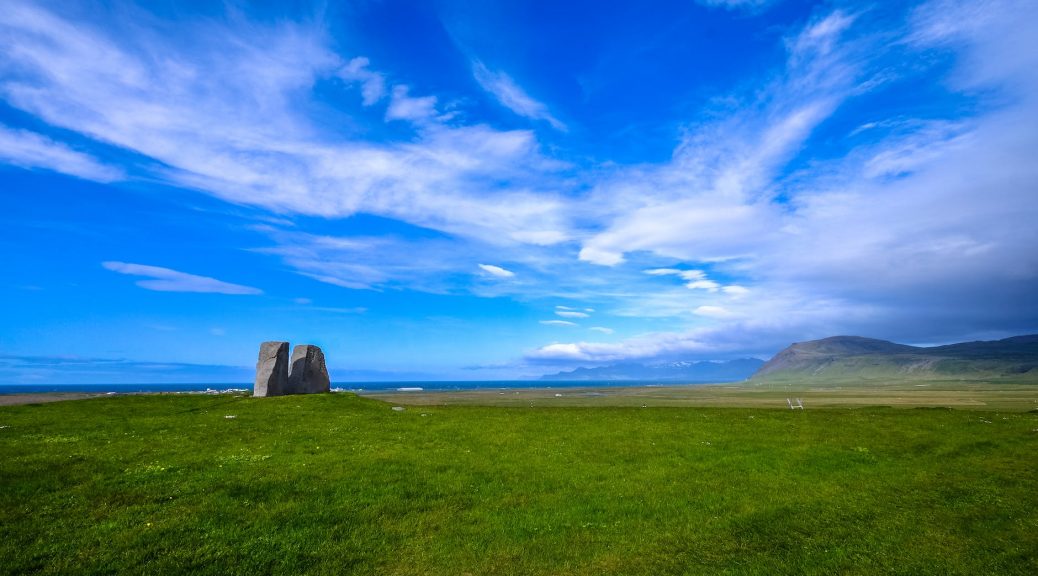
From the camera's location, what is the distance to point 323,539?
13.5 metres

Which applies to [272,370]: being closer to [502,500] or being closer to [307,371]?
[307,371]

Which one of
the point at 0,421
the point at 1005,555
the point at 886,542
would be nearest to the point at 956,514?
the point at 1005,555

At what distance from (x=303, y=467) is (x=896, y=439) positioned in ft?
108

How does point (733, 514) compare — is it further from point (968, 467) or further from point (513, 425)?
point (513, 425)

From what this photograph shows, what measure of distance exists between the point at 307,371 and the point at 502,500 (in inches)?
1696

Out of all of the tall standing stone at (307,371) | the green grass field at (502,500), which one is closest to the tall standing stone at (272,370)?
the tall standing stone at (307,371)

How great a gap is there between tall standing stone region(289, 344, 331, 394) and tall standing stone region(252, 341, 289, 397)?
132cm

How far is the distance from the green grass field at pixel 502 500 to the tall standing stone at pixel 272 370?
762 inches

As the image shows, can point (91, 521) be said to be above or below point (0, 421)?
below

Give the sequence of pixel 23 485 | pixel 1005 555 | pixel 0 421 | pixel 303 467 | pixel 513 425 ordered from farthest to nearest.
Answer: pixel 513 425
pixel 0 421
pixel 303 467
pixel 23 485
pixel 1005 555

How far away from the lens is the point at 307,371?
5403 cm

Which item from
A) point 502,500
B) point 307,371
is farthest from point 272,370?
point 502,500

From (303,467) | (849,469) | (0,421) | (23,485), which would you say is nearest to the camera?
(23,485)

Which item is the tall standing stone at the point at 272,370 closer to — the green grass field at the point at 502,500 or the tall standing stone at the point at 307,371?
the tall standing stone at the point at 307,371
